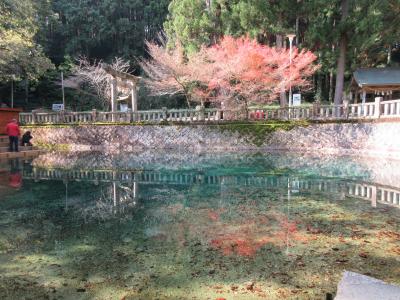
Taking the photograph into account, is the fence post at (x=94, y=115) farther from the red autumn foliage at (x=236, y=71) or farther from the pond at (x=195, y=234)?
the pond at (x=195, y=234)

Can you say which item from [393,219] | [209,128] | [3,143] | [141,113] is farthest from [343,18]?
[3,143]

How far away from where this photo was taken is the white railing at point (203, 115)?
55.9 ft

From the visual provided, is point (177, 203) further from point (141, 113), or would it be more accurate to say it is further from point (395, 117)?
point (141, 113)

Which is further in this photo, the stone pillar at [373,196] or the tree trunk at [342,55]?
the tree trunk at [342,55]

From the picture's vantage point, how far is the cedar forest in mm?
16486

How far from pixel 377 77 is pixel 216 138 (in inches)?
469

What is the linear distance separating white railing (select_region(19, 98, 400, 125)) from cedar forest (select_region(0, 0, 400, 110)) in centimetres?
114

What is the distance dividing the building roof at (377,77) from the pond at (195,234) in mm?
13361

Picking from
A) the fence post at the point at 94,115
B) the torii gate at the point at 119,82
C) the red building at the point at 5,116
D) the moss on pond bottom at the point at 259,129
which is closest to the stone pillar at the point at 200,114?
the moss on pond bottom at the point at 259,129

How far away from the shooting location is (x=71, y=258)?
13.9ft

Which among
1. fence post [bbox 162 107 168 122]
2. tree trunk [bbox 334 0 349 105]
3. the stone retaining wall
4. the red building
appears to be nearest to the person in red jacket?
the red building

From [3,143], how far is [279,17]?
15947 mm

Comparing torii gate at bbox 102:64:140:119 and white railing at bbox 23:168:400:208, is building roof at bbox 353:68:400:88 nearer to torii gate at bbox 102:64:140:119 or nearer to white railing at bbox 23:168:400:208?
torii gate at bbox 102:64:140:119

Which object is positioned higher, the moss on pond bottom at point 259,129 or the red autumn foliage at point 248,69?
the red autumn foliage at point 248,69
